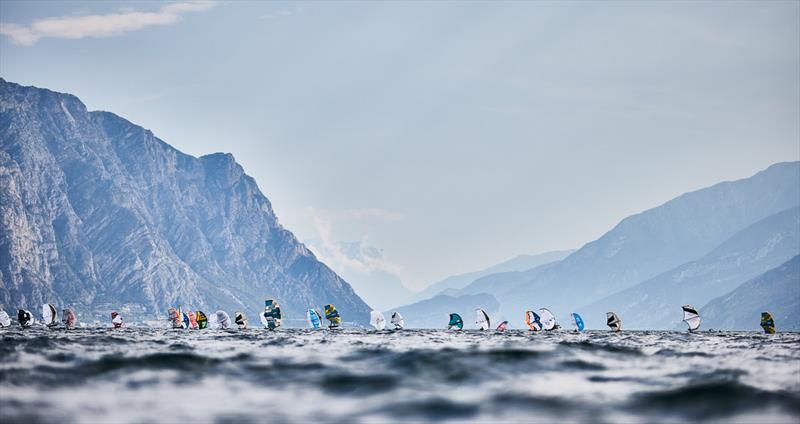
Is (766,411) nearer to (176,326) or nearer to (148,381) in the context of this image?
(148,381)

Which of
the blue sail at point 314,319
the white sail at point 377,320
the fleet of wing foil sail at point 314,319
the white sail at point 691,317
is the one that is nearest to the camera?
the fleet of wing foil sail at point 314,319

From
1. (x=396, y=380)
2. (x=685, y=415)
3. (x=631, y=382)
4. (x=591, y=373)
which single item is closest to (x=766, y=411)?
(x=685, y=415)

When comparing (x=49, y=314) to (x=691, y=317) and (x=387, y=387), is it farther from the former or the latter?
(x=387, y=387)

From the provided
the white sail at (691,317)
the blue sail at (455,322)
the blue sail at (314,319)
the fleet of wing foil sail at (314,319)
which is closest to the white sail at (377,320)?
the fleet of wing foil sail at (314,319)

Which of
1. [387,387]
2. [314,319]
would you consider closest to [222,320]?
[314,319]

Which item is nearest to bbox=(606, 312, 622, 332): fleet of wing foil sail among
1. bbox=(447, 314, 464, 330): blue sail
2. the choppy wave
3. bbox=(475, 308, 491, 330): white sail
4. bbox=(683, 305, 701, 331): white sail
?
bbox=(683, 305, 701, 331): white sail

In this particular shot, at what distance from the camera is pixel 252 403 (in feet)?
80.2

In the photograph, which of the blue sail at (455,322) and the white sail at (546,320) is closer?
the white sail at (546,320)

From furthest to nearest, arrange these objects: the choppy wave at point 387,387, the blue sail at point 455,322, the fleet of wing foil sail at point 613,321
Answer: the blue sail at point 455,322 → the fleet of wing foil sail at point 613,321 → the choppy wave at point 387,387

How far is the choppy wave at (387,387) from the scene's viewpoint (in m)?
22.7

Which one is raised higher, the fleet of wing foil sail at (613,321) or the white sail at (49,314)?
the white sail at (49,314)

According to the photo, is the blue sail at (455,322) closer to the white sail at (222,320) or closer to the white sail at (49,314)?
the white sail at (222,320)

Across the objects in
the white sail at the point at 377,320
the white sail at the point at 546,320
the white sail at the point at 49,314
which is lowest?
the white sail at the point at 546,320

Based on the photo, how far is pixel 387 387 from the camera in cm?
2828
